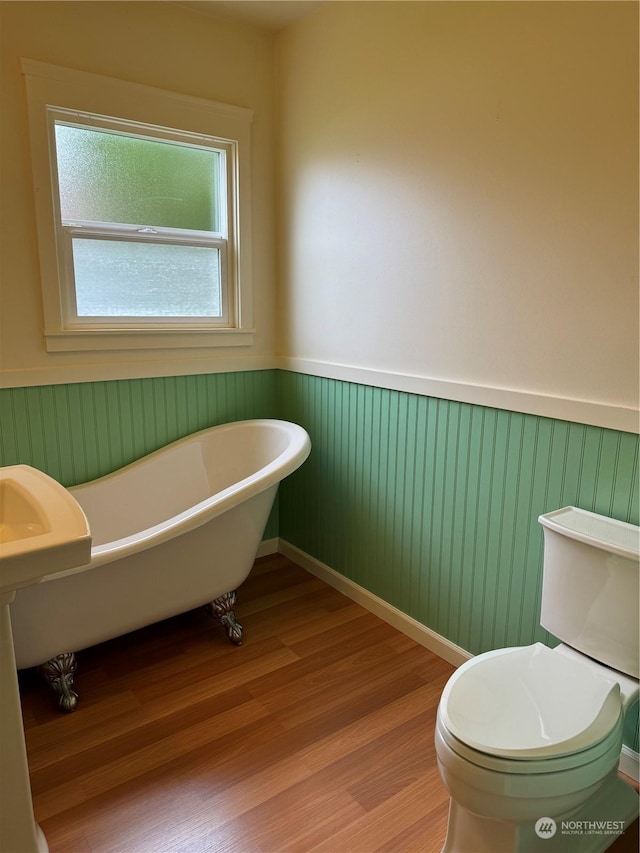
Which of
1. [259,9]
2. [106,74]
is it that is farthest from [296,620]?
[259,9]

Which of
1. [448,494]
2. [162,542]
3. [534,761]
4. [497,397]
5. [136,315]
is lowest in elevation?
[534,761]

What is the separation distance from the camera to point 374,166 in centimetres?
225

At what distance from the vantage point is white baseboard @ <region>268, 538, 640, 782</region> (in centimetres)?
169

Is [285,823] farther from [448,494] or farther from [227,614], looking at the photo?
[448,494]

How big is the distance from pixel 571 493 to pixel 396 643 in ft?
3.25

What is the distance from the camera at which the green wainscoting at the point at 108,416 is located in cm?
232

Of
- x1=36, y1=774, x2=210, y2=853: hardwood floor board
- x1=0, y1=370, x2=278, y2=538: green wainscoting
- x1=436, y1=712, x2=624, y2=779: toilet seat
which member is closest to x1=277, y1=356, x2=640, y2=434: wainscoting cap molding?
x1=0, y1=370, x2=278, y2=538: green wainscoting

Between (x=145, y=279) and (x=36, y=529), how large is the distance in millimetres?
1484

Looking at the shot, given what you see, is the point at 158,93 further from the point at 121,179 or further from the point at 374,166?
the point at 374,166

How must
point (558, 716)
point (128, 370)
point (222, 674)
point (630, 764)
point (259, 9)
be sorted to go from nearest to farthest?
point (558, 716), point (630, 764), point (222, 674), point (259, 9), point (128, 370)

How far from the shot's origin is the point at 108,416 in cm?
Answer: 252

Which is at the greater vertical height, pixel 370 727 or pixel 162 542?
pixel 162 542

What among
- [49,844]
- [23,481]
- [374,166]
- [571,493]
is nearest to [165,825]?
[49,844]

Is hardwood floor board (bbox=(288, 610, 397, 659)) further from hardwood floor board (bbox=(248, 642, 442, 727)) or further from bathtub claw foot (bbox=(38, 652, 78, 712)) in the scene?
bathtub claw foot (bbox=(38, 652, 78, 712))
